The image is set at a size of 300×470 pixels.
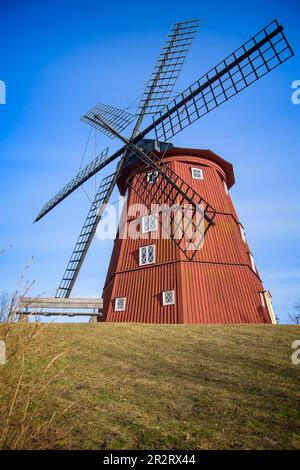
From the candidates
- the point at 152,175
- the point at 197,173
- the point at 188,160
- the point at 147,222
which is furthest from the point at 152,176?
the point at 147,222

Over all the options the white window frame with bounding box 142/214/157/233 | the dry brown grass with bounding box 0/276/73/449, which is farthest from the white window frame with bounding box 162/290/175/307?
the dry brown grass with bounding box 0/276/73/449

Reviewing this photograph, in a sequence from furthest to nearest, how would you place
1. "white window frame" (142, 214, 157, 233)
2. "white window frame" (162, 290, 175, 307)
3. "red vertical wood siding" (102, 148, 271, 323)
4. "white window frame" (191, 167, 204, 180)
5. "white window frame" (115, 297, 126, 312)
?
"white window frame" (191, 167, 204, 180)
"white window frame" (142, 214, 157, 233)
"white window frame" (115, 297, 126, 312)
"white window frame" (162, 290, 175, 307)
"red vertical wood siding" (102, 148, 271, 323)

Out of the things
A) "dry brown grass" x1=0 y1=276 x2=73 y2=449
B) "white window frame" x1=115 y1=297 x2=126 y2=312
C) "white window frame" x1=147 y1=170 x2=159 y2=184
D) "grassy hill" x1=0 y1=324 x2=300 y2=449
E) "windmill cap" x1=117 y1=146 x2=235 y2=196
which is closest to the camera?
"dry brown grass" x1=0 y1=276 x2=73 y2=449

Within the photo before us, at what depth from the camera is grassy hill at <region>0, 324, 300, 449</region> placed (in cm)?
546

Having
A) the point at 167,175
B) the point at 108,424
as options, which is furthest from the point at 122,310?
the point at 108,424

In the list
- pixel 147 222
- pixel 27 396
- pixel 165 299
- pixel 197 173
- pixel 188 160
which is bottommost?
pixel 27 396

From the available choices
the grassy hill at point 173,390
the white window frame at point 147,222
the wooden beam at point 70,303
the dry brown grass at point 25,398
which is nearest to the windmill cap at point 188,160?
the white window frame at point 147,222

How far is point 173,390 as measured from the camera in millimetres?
7535

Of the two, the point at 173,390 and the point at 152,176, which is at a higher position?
the point at 152,176

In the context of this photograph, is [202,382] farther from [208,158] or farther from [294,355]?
[208,158]

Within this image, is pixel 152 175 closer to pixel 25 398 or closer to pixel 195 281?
pixel 195 281

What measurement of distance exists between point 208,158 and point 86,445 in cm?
1913

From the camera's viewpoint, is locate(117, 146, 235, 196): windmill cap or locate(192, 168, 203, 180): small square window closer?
locate(192, 168, 203, 180): small square window

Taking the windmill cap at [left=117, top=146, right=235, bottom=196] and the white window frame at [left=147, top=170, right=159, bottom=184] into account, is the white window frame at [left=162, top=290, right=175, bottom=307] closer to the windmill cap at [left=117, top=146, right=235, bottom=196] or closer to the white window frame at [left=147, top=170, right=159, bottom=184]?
the white window frame at [left=147, top=170, right=159, bottom=184]
